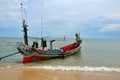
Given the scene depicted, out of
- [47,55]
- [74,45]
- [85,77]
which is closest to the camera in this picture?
[85,77]

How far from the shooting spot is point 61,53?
21.8 m

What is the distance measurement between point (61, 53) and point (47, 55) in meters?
2.12

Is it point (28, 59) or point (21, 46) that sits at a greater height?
point (21, 46)

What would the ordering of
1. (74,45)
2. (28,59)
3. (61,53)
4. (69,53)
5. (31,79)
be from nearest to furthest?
(31,79), (28,59), (61,53), (69,53), (74,45)

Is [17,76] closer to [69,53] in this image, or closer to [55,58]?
[55,58]

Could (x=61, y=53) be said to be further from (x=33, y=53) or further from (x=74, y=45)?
(x=74, y=45)

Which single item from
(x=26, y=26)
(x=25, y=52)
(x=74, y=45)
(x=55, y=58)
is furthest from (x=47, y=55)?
(x=74, y=45)

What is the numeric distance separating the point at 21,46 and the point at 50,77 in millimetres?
8335

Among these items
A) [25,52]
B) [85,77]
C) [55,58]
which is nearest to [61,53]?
[55,58]

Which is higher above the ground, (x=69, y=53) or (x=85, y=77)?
(x=85, y=77)

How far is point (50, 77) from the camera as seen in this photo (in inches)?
431

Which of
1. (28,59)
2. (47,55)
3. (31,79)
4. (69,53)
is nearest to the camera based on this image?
(31,79)

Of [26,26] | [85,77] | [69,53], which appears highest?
[26,26]

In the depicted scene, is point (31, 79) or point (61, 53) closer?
point (31, 79)
